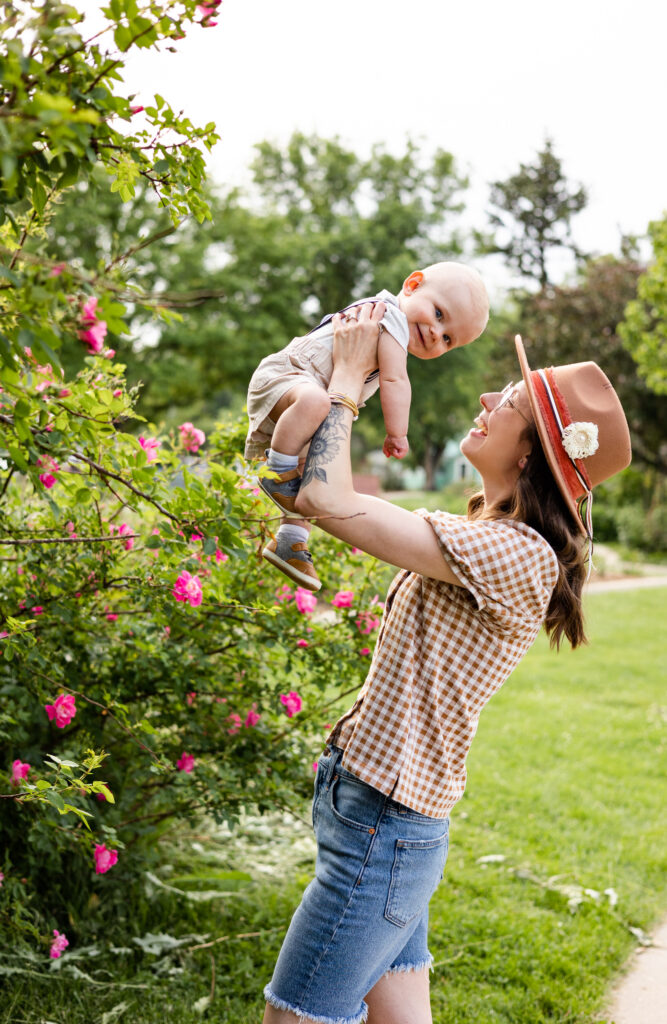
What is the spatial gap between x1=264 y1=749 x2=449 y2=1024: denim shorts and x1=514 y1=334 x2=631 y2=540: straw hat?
76 cm

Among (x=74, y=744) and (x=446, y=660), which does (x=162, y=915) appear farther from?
(x=446, y=660)

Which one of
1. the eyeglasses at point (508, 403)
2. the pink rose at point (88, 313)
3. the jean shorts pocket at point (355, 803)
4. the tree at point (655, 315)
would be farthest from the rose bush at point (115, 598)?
the tree at point (655, 315)

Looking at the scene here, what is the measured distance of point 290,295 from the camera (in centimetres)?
2469

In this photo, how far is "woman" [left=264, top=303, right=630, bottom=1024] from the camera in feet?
5.85

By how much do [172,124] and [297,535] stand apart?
830mm

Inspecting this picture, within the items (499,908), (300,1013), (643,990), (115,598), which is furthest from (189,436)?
(643,990)

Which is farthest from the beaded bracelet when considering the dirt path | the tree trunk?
the tree trunk

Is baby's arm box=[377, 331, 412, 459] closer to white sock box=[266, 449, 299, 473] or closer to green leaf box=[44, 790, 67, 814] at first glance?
white sock box=[266, 449, 299, 473]

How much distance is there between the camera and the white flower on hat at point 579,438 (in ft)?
6.25

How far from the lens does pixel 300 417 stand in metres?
1.72

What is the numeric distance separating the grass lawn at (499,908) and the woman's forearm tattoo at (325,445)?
2.02 m

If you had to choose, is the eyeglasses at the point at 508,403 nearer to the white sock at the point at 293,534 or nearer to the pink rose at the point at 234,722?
the white sock at the point at 293,534

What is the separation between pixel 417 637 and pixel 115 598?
1.18 meters

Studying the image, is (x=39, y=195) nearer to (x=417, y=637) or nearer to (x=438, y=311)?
(x=438, y=311)
